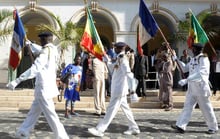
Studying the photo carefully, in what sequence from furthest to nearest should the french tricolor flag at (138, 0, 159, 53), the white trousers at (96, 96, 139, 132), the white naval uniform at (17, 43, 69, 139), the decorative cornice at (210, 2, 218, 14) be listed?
1. the decorative cornice at (210, 2, 218, 14)
2. the french tricolor flag at (138, 0, 159, 53)
3. the white trousers at (96, 96, 139, 132)
4. the white naval uniform at (17, 43, 69, 139)

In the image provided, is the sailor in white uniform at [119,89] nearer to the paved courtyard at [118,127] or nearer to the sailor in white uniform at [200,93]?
the paved courtyard at [118,127]

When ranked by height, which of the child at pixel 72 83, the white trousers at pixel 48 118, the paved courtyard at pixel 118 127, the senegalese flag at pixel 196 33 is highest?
the senegalese flag at pixel 196 33

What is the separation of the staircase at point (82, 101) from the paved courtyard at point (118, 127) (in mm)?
1046

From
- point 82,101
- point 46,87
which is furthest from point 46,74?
point 82,101

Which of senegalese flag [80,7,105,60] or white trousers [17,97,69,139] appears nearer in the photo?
white trousers [17,97,69,139]

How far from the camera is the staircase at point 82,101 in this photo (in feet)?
42.5

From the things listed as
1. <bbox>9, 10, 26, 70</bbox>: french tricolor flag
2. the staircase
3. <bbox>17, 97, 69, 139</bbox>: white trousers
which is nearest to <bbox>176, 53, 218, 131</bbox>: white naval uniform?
<bbox>17, 97, 69, 139</bbox>: white trousers

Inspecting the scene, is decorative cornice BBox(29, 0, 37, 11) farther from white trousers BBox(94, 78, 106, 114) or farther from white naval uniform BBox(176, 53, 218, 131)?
white naval uniform BBox(176, 53, 218, 131)

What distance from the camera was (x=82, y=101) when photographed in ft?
44.2

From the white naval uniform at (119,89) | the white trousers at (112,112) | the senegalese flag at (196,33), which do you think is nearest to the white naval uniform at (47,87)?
the white trousers at (112,112)

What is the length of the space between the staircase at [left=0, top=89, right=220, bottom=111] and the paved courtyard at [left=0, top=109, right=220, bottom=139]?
41.2 inches

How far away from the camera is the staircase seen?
42.5 ft

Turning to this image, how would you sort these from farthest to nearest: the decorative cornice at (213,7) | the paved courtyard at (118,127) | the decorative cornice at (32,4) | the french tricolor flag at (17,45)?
the decorative cornice at (213,7)
the decorative cornice at (32,4)
the french tricolor flag at (17,45)
the paved courtyard at (118,127)

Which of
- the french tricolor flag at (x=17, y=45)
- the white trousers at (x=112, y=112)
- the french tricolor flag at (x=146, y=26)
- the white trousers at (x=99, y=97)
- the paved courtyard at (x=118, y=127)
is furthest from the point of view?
the white trousers at (x=99, y=97)
